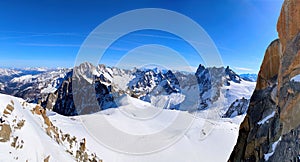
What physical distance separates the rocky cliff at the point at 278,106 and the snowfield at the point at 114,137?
12897 mm

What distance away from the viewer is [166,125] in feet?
158

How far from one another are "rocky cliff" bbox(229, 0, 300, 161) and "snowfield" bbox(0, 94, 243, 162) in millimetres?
12897

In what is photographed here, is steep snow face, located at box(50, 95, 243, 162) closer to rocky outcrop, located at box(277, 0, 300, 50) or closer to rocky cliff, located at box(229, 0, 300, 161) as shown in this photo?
rocky cliff, located at box(229, 0, 300, 161)

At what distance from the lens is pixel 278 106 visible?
13.6 m

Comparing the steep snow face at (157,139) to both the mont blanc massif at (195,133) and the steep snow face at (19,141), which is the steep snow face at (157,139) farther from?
the steep snow face at (19,141)

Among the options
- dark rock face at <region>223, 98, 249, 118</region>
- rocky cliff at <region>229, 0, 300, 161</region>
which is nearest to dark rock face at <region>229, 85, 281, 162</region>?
rocky cliff at <region>229, 0, 300, 161</region>

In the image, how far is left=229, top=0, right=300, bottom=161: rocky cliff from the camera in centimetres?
1148

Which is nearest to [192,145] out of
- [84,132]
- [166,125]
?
[166,125]

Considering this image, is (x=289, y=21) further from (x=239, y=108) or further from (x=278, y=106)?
(x=239, y=108)

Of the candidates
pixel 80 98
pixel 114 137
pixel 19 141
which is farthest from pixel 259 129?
pixel 80 98

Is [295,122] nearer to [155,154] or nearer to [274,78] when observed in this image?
[274,78]

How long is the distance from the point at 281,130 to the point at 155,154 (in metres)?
21.7

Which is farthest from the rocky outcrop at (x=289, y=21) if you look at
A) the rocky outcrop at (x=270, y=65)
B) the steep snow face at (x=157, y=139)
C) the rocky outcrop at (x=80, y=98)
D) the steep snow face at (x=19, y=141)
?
the rocky outcrop at (x=80, y=98)

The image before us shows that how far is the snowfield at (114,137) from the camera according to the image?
46.1ft
